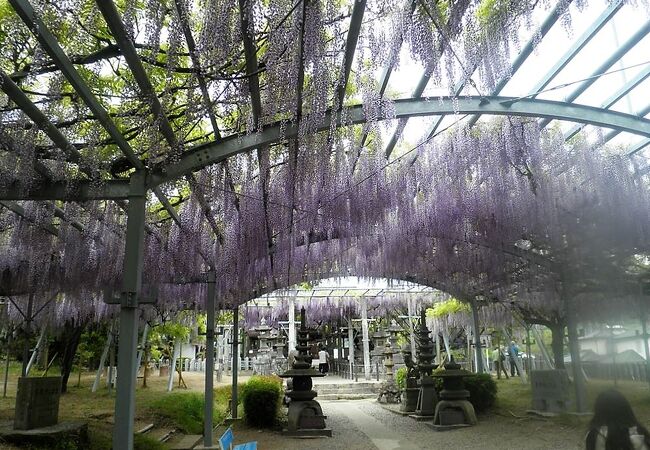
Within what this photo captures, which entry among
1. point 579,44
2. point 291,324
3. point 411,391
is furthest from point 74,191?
point 291,324

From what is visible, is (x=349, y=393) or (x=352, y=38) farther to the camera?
(x=349, y=393)

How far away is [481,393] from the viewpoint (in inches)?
416

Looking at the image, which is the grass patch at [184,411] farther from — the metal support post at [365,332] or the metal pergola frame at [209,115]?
the metal support post at [365,332]

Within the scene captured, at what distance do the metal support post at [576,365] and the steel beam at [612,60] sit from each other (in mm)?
1908

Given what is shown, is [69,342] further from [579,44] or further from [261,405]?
[579,44]

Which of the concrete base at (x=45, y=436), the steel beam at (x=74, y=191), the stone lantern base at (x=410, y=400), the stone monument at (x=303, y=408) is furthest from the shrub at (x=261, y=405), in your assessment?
the steel beam at (x=74, y=191)

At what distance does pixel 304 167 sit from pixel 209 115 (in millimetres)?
1519

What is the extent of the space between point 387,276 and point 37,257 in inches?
277

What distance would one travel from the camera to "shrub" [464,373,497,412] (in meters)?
10.5

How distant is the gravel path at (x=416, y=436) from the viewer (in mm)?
7027

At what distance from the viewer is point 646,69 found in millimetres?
4227

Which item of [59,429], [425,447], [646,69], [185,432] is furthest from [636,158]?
[185,432]

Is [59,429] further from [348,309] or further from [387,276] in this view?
[348,309]

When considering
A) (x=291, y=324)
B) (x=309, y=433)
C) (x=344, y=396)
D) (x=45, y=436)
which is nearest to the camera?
(x=45, y=436)
